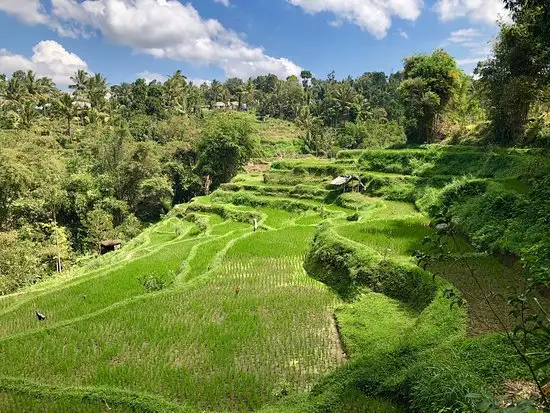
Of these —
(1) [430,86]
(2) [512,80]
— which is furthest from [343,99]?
(2) [512,80]

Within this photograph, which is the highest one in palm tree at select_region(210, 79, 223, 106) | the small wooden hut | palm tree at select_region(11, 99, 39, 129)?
palm tree at select_region(210, 79, 223, 106)

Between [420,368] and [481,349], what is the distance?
1.01m

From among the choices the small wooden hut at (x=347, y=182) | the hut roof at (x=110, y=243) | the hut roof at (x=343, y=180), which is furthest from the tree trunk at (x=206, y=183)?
the hut roof at (x=343, y=180)

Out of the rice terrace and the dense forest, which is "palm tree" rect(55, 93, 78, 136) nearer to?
the dense forest

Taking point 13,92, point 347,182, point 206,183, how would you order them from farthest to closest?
point 13,92 → point 206,183 → point 347,182

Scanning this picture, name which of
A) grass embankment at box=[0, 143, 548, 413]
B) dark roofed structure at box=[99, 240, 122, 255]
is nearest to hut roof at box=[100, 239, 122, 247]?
dark roofed structure at box=[99, 240, 122, 255]

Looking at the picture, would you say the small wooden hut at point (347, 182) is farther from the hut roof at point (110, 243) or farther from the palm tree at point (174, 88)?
the palm tree at point (174, 88)

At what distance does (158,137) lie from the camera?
47.2 m

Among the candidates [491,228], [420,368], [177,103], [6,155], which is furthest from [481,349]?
[177,103]

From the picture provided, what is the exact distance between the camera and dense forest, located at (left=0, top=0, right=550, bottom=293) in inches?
822

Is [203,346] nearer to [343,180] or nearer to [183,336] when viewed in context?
[183,336]

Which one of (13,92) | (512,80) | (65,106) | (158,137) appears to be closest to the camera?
(512,80)

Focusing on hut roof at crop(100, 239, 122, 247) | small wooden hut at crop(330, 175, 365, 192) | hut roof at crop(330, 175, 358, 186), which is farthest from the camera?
small wooden hut at crop(330, 175, 365, 192)

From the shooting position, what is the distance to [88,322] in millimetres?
10812
